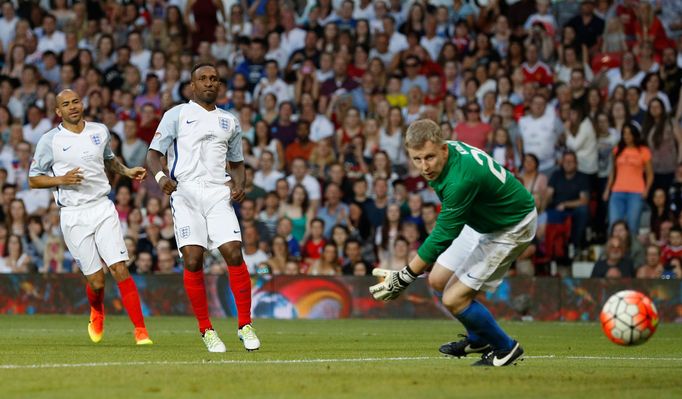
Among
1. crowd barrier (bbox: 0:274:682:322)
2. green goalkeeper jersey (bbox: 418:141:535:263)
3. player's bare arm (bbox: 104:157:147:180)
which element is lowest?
crowd barrier (bbox: 0:274:682:322)

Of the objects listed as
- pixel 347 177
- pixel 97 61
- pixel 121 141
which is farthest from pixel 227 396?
pixel 97 61

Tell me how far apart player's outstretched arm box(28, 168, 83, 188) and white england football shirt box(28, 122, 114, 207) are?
149mm

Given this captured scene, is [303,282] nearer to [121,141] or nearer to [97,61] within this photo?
[121,141]

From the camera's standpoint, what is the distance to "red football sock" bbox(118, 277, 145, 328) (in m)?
13.0

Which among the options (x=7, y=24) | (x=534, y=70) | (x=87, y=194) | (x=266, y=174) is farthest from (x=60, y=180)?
(x=7, y=24)

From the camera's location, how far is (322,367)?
9.72m

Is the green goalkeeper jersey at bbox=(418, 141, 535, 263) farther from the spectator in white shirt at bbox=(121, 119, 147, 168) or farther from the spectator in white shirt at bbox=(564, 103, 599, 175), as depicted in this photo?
the spectator in white shirt at bbox=(121, 119, 147, 168)

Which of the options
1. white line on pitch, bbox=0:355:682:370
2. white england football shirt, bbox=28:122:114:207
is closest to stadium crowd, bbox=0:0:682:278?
white england football shirt, bbox=28:122:114:207

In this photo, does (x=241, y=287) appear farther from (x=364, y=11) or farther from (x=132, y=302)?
(x=364, y=11)

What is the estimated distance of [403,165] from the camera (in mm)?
21672

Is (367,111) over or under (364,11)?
under

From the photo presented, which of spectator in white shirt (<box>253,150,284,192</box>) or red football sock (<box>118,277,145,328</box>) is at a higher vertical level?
spectator in white shirt (<box>253,150,284,192</box>)

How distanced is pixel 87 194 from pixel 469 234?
4907 mm

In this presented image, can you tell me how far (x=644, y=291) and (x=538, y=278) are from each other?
1.60 metres
